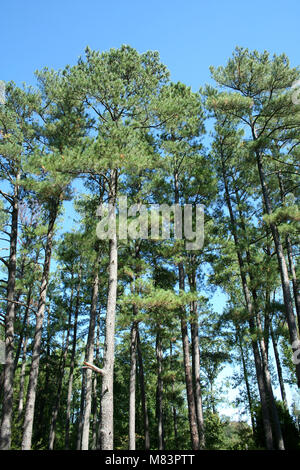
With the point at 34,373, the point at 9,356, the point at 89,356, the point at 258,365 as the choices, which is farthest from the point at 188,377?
the point at 9,356

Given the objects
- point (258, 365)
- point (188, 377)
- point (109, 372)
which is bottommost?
point (109, 372)

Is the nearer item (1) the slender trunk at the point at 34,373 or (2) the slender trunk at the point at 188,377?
(1) the slender trunk at the point at 34,373

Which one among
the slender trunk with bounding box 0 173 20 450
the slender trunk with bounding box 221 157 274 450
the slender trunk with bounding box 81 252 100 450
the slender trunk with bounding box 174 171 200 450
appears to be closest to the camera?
the slender trunk with bounding box 174 171 200 450

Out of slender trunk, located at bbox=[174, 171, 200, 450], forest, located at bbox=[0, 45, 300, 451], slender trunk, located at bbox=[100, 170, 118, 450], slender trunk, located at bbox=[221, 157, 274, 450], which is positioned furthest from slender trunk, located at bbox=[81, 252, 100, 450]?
A: slender trunk, located at bbox=[221, 157, 274, 450]

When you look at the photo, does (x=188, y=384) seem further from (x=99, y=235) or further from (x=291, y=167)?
(x=291, y=167)

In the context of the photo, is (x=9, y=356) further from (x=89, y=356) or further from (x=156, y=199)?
(x=156, y=199)

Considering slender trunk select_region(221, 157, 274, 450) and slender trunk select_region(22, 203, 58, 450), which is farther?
slender trunk select_region(221, 157, 274, 450)

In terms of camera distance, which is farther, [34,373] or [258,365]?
[258,365]

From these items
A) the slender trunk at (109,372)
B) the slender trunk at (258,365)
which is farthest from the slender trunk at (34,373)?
the slender trunk at (258,365)

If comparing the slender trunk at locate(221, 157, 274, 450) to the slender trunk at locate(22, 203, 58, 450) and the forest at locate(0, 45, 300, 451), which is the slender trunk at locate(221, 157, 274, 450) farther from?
the slender trunk at locate(22, 203, 58, 450)

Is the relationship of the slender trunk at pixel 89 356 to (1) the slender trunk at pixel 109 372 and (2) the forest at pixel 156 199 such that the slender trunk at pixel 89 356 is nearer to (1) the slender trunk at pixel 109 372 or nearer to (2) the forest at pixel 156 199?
(2) the forest at pixel 156 199

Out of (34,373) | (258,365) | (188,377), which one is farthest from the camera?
(258,365)

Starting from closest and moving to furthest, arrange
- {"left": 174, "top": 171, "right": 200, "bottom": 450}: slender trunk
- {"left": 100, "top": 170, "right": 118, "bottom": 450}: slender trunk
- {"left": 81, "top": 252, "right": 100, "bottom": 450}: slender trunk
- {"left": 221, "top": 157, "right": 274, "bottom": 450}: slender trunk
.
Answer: {"left": 100, "top": 170, "right": 118, "bottom": 450}: slender trunk, {"left": 174, "top": 171, "right": 200, "bottom": 450}: slender trunk, {"left": 221, "top": 157, "right": 274, "bottom": 450}: slender trunk, {"left": 81, "top": 252, "right": 100, "bottom": 450}: slender trunk

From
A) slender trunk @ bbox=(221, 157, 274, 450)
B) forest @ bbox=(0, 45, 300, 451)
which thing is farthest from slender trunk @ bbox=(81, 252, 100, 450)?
slender trunk @ bbox=(221, 157, 274, 450)
